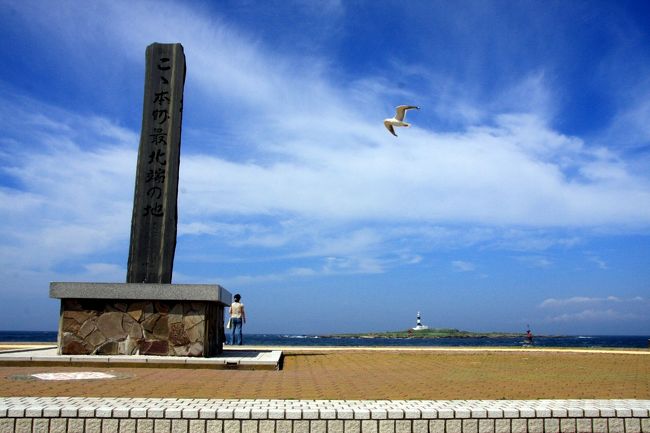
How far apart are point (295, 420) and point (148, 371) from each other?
4.83m

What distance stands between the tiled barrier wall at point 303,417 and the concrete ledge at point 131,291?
196 inches

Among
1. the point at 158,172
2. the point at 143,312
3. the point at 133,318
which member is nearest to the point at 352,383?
the point at 143,312

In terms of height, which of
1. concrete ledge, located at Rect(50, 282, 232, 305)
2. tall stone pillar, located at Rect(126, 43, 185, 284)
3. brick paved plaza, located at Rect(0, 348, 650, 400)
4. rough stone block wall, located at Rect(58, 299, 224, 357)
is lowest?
brick paved plaza, located at Rect(0, 348, 650, 400)

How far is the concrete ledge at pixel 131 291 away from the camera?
10.7 metres

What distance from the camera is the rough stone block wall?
10.7 meters

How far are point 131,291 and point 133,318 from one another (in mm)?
477

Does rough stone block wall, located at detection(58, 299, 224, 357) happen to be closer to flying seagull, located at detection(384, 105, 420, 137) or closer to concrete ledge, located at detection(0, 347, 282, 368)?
concrete ledge, located at detection(0, 347, 282, 368)

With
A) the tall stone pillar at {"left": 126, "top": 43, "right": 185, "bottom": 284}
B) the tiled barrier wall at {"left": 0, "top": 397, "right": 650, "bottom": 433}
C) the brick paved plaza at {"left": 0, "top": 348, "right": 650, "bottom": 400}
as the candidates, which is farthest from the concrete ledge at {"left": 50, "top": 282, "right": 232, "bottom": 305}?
the tiled barrier wall at {"left": 0, "top": 397, "right": 650, "bottom": 433}

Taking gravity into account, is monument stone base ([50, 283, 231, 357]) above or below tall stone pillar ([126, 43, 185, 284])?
below

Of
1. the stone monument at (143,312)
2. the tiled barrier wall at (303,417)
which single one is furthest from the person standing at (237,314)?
the tiled barrier wall at (303,417)

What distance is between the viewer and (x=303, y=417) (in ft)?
17.4

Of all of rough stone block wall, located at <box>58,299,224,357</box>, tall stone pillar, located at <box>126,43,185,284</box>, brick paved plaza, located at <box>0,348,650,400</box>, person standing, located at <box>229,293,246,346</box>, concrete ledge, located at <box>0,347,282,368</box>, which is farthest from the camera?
person standing, located at <box>229,293,246,346</box>

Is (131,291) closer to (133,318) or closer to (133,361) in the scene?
(133,318)

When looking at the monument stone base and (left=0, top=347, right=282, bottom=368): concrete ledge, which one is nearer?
(left=0, top=347, right=282, bottom=368): concrete ledge
